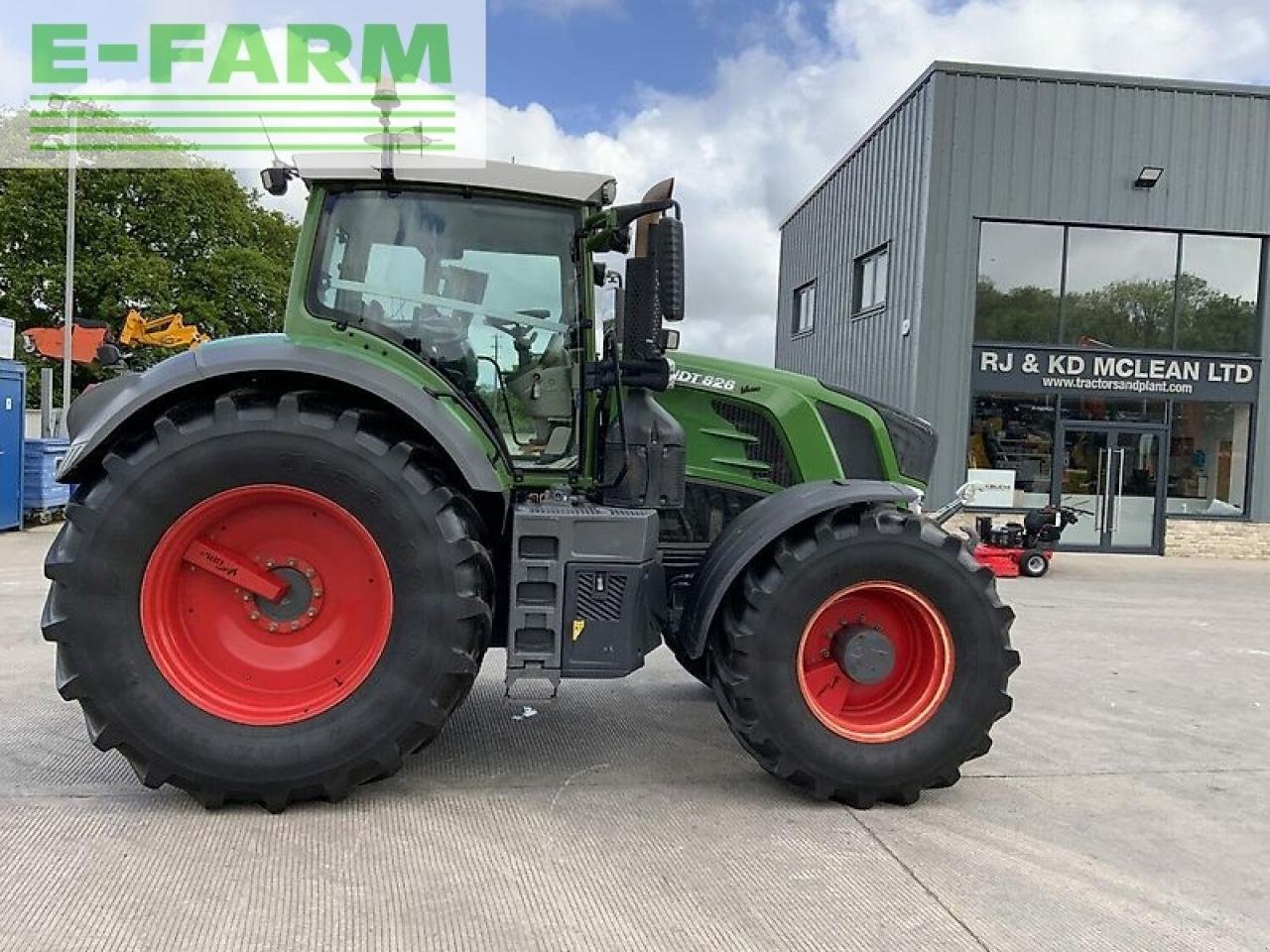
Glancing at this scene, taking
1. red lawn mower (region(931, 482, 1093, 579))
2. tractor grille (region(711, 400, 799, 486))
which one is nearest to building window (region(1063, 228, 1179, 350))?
red lawn mower (region(931, 482, 1093, 579))

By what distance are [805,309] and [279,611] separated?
18.7m

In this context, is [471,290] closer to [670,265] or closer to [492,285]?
[492,285]

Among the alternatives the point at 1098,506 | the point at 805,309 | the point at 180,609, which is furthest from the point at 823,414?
the point at 805,309

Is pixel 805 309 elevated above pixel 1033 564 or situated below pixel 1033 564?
above

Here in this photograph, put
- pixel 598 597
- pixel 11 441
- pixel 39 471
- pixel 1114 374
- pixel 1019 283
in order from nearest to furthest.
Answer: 1. pixel 598 597
2. pixel 11 441
3. pixel 39 471
4. pixel 1019 283
5. pixel 1114 374

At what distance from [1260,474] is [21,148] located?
112 ft

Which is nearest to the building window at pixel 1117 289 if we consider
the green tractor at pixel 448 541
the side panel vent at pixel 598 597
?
the green tractor at pixel 448 541

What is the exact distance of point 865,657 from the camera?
13.2ft

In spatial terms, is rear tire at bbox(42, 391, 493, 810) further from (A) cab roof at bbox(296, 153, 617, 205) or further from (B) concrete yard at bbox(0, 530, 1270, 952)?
(A) cab roof at bbox(296, 153, 617, 205)

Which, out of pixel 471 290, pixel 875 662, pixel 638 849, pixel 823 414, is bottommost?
pixel 638 849

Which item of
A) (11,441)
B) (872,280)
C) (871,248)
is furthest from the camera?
(872,280)

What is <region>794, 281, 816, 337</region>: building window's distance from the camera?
20516 mm

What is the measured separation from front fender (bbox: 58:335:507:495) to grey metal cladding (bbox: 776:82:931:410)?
1189cm

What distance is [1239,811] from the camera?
13.6ft
